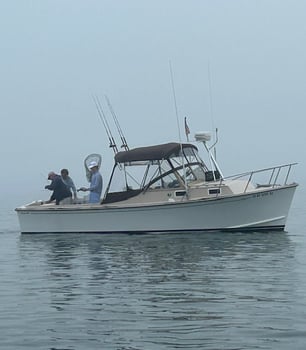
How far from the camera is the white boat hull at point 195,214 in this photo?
21.9 m

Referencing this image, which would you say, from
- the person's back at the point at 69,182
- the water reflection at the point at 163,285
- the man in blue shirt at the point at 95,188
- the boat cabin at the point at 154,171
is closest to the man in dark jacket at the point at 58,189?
the person's back at the point at 69,182

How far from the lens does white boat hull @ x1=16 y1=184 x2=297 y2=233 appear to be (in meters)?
21.9

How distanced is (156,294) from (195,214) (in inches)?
383

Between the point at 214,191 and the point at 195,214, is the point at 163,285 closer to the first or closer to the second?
the point at 214,191

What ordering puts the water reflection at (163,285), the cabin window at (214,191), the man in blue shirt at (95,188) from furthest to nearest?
1. the man in blue shirt at (95,188)
2. the cabin window at (214,191)
3. the water reflection at (163,285)

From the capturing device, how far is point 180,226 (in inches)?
874

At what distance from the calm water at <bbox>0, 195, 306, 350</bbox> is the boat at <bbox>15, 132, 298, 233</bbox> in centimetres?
123

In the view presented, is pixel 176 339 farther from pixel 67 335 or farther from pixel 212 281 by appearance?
pixel 212 281

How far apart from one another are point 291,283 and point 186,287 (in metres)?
1.72

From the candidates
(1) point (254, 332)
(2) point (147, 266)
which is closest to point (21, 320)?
(1) point (254, 332)

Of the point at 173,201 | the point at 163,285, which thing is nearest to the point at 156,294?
the point at 163,285

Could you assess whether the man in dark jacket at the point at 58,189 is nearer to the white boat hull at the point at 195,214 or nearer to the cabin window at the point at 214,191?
the white boat hull at the point at 195,214

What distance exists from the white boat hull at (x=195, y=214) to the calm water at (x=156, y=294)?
120 cm

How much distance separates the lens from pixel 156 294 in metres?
12.4
